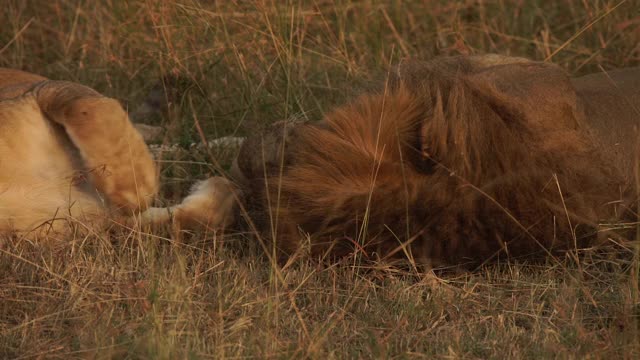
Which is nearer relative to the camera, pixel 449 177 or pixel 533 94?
pixel 449 177

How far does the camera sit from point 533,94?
9.84 feet

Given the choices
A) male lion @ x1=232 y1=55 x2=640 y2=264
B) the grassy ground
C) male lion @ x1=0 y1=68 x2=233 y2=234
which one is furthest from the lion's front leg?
male lion @ x1=232 y1=55 x2=640 y2=264

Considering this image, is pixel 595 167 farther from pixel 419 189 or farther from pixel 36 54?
pixel 36 54

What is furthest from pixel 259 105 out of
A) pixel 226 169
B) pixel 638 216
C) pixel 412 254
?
pixel 638 216

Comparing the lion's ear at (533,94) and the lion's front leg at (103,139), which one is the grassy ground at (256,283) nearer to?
the lion's front leg at (103,139)

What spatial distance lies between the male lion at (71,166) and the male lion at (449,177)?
0.40 metres

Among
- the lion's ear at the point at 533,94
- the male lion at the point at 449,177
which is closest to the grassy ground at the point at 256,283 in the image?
the male lion at the point at 449,177

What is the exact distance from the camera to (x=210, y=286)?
2.66 metres

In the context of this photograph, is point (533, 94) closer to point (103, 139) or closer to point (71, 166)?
point (103, 139)

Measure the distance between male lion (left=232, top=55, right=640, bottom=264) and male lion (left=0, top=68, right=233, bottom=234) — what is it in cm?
40

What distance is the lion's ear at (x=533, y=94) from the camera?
9.55 ft

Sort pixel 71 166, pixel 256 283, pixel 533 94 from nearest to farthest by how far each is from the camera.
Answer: pixel 256 283 → pixel 533 94 → pixel 71 166

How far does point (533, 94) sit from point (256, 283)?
1003 mm

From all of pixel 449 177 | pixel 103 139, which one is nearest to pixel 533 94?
pixel 449 177
